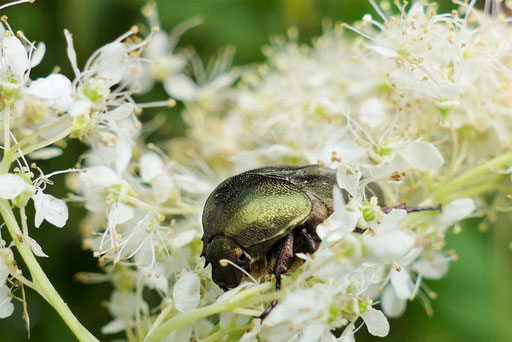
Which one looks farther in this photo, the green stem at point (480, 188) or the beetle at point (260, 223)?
the green stem at point (480, 188)

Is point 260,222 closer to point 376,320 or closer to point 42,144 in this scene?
point 376,320

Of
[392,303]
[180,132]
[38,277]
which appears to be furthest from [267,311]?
[180,132]

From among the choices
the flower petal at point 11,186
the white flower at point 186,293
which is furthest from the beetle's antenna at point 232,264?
the flower petal at point 11,186

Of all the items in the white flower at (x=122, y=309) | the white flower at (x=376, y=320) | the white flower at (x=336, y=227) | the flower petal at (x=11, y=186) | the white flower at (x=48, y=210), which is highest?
the flower petal at (x=11, y=186)

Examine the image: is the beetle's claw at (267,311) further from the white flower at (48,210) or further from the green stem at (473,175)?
the green stem at (473,175)

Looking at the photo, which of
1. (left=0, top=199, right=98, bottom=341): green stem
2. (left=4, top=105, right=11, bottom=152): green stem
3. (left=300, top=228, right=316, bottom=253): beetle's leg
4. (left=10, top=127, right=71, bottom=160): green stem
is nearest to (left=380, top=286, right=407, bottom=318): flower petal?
(left=300, top=228, right=316, bottom=253): beetle's leg
